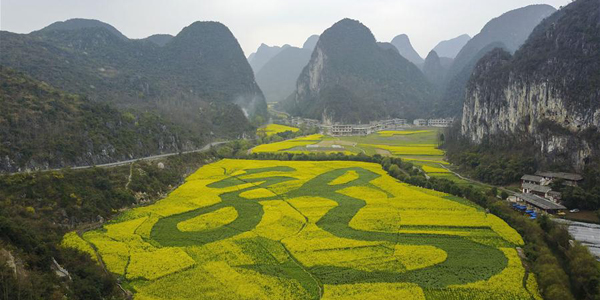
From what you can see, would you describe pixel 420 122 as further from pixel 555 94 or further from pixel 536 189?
pixel 536 189

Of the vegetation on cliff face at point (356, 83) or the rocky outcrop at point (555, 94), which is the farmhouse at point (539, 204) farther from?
the vegetation on cliff face at point (356, 83)

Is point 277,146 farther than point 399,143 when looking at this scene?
No

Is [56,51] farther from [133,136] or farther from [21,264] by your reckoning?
[21,264]

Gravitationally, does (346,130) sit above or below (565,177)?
below

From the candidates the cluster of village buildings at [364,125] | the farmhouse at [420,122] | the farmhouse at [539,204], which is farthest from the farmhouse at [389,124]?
the farmhouse at [539,204]

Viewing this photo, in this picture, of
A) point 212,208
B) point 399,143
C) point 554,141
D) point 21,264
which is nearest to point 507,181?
point 554,141

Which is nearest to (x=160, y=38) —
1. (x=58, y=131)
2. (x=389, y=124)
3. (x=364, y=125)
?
(x=364, y=125)
